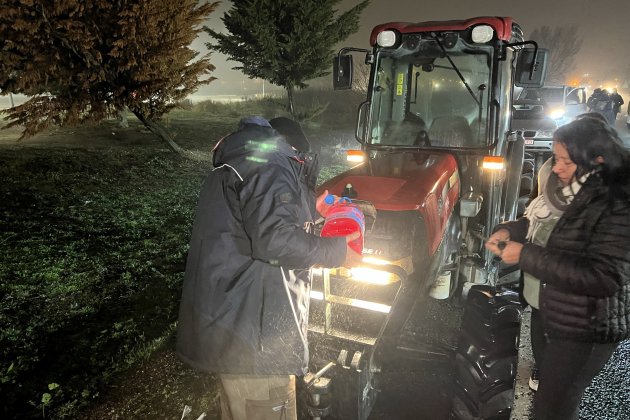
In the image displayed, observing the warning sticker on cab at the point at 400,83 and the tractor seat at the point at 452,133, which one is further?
the warning sticker on cab at the point at 400,83

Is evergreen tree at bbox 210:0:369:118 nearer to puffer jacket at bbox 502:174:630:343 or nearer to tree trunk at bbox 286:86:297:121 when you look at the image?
tree trunk at bbox 286:86:297:121

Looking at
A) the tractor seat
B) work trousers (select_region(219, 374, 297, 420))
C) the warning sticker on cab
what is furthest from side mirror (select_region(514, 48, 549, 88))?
work trousers (select_region(219, 374, 297, 420))

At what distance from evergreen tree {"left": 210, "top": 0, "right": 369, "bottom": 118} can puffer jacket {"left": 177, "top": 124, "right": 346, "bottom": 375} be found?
15007mm

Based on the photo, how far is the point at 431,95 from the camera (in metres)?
4.60

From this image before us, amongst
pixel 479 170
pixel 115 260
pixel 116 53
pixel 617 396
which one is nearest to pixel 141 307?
pixel 115 260

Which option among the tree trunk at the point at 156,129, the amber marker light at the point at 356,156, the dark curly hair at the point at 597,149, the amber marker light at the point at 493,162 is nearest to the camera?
the dark curly hair at the point at 597,149

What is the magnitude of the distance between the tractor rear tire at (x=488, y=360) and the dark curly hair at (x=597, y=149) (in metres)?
1.11

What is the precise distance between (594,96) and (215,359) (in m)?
22.0

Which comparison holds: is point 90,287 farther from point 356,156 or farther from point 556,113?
point 556,113

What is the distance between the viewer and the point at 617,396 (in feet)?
10.5

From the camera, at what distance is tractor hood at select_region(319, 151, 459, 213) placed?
293 cm

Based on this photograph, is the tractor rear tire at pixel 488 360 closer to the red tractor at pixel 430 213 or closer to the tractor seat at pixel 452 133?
the red tractor at pixel 430 213

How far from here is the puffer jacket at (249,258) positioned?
1.71 m

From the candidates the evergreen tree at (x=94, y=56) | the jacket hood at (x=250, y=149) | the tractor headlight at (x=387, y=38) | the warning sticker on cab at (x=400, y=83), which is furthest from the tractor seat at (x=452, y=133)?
the evergreen tree at (x=94, y=56)
